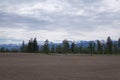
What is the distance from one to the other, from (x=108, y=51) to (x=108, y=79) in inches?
4170

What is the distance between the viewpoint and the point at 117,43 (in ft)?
443

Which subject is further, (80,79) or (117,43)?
(117,43)

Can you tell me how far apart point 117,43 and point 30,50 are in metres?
52.0

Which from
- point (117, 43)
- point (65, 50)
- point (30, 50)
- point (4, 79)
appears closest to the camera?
point (4, 79)

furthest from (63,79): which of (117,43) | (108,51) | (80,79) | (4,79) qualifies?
(117,43)

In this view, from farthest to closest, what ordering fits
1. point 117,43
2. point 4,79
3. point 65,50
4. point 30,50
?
point 117,43, point 65,50, point 30,50, point 4,79

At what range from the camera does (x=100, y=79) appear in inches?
650

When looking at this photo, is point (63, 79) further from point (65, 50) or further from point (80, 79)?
point (65, 50)

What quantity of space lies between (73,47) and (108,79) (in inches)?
4416

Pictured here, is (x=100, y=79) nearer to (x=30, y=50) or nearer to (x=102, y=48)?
(x=30, y=50)

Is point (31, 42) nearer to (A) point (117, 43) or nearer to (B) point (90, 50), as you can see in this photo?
(B) point (90, 50)

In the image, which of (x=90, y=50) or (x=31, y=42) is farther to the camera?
(x=90, y=50)

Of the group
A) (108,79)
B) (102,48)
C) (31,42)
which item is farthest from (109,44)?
(108,79)

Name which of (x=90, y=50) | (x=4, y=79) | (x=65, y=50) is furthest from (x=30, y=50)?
(x=4, y=79)
